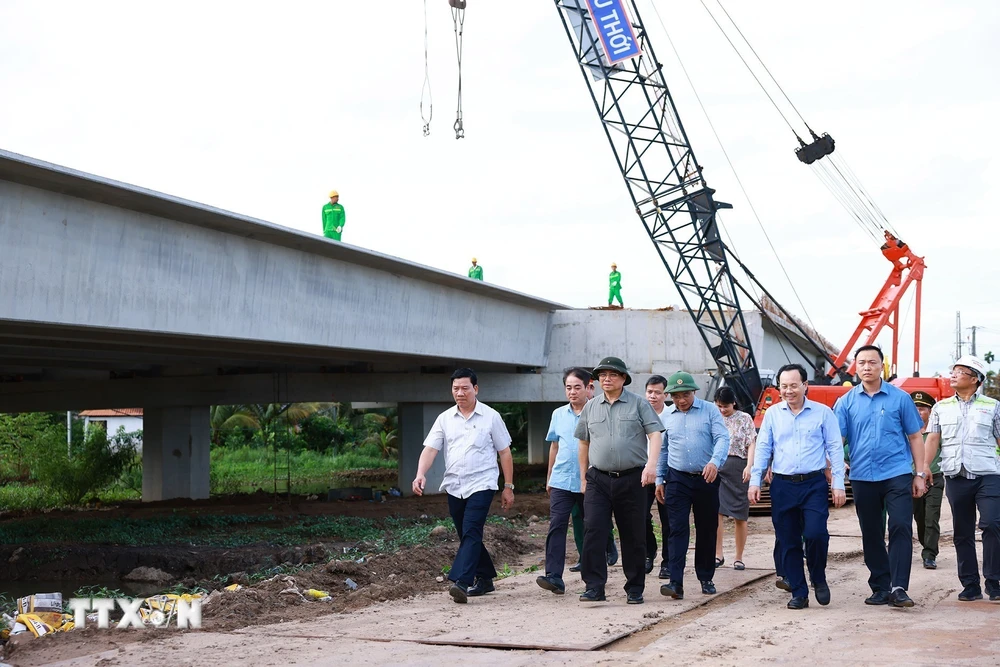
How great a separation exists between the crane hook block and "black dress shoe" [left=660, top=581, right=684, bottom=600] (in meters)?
19.9

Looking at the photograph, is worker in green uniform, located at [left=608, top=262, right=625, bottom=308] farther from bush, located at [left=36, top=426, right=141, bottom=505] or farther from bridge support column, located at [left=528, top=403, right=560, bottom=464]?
bush, located at [left=36, top=426, right=141, bottom=505]

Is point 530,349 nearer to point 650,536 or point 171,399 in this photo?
point 171,399

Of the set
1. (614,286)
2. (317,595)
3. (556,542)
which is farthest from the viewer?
(614,286)

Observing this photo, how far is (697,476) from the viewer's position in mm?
8266

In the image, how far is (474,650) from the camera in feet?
19.7

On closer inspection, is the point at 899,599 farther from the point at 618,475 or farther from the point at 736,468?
the point at 736,468

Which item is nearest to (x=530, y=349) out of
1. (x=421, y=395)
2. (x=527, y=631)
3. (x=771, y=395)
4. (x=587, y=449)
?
(x=421, y=395)

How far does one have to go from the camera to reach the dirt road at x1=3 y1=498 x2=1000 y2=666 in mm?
5742

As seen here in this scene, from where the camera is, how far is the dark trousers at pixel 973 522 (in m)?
7.59

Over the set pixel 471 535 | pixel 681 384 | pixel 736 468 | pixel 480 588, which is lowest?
pixel 480 588

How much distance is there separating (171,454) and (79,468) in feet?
13.4

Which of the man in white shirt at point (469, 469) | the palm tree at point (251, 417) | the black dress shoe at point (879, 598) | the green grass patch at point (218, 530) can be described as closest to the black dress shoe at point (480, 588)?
the man in white shirt at point (469, 469)

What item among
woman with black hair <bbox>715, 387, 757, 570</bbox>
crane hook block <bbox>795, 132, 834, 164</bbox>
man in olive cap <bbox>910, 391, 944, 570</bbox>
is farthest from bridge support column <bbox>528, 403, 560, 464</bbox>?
man in olive cap <bbox>910, 391, 944, 570</bbox>

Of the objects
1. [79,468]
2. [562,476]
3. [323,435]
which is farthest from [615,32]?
[323,435]
